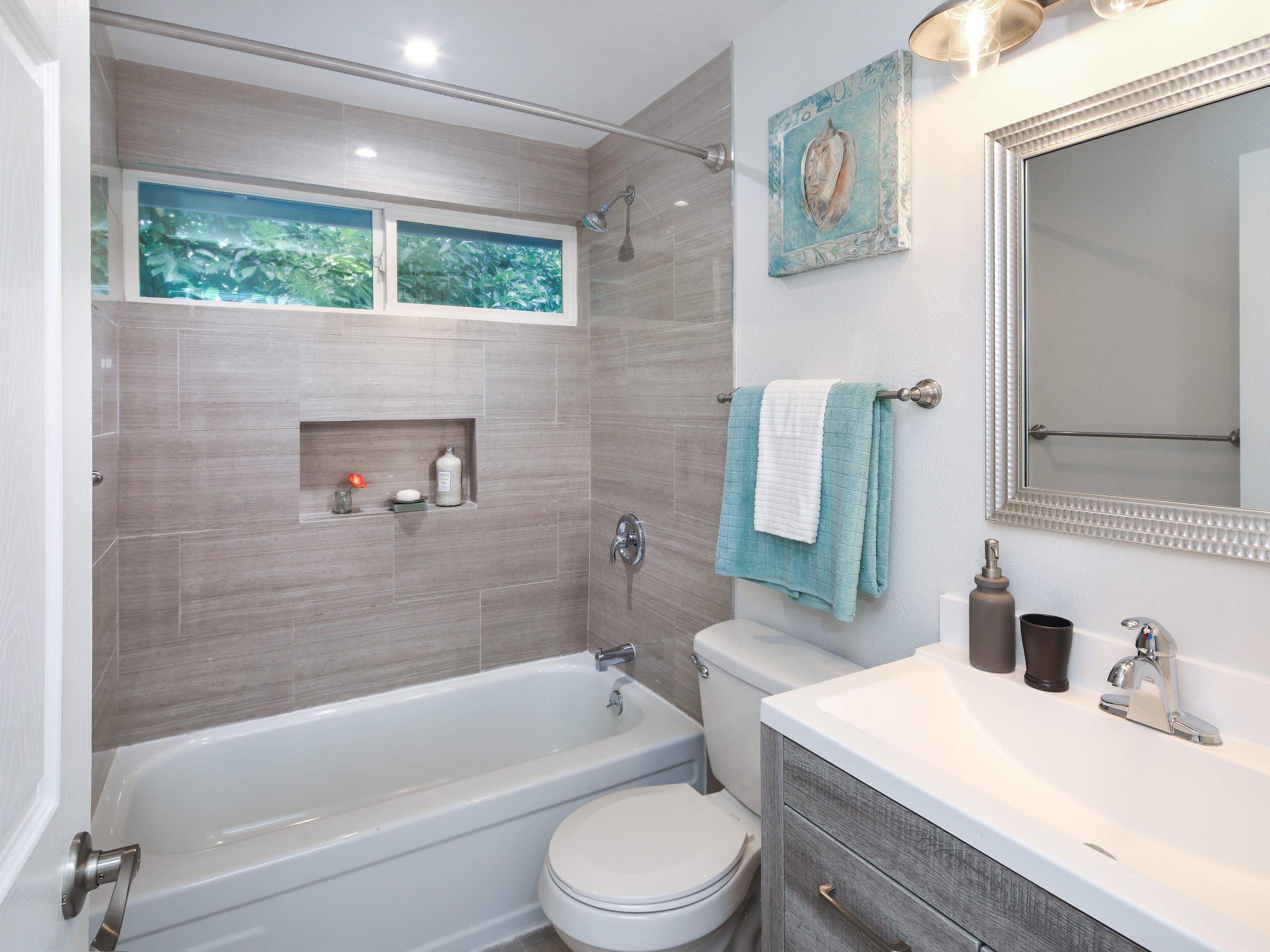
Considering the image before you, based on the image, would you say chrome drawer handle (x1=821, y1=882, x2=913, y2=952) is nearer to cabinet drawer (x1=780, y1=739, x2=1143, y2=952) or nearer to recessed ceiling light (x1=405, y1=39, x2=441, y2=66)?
cabinet drawer (x1=780, y1=739, x2=1143, y2=952)

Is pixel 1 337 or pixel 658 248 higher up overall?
pixel 658 248

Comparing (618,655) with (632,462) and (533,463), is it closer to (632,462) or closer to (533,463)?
(632,462)

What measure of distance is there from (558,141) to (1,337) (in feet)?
8.29

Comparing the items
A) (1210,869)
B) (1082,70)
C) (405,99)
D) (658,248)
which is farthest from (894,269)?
(405,99)

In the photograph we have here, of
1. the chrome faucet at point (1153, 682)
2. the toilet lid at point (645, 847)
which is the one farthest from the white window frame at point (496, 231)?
the chrome faucet at point (1153, 682)

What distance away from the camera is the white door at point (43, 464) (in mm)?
519

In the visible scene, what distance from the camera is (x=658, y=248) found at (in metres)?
2.37

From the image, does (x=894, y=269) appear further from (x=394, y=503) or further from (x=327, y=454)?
(x=327, y=454)

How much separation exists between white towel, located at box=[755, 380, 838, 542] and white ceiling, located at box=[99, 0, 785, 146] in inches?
40.0

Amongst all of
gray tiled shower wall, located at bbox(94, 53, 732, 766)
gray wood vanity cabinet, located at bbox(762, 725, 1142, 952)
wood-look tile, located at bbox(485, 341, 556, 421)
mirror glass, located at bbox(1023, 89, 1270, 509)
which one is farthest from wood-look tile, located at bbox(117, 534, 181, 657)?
mirror glass, located at bbox(1023, 89, 1270, 509)

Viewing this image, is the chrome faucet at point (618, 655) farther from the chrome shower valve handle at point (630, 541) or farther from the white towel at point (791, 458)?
the white towel at point (791, 458)

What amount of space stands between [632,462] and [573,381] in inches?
19.2

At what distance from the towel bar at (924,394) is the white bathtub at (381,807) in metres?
1.22

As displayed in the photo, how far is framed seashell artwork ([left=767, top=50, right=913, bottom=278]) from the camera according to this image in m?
1.49
